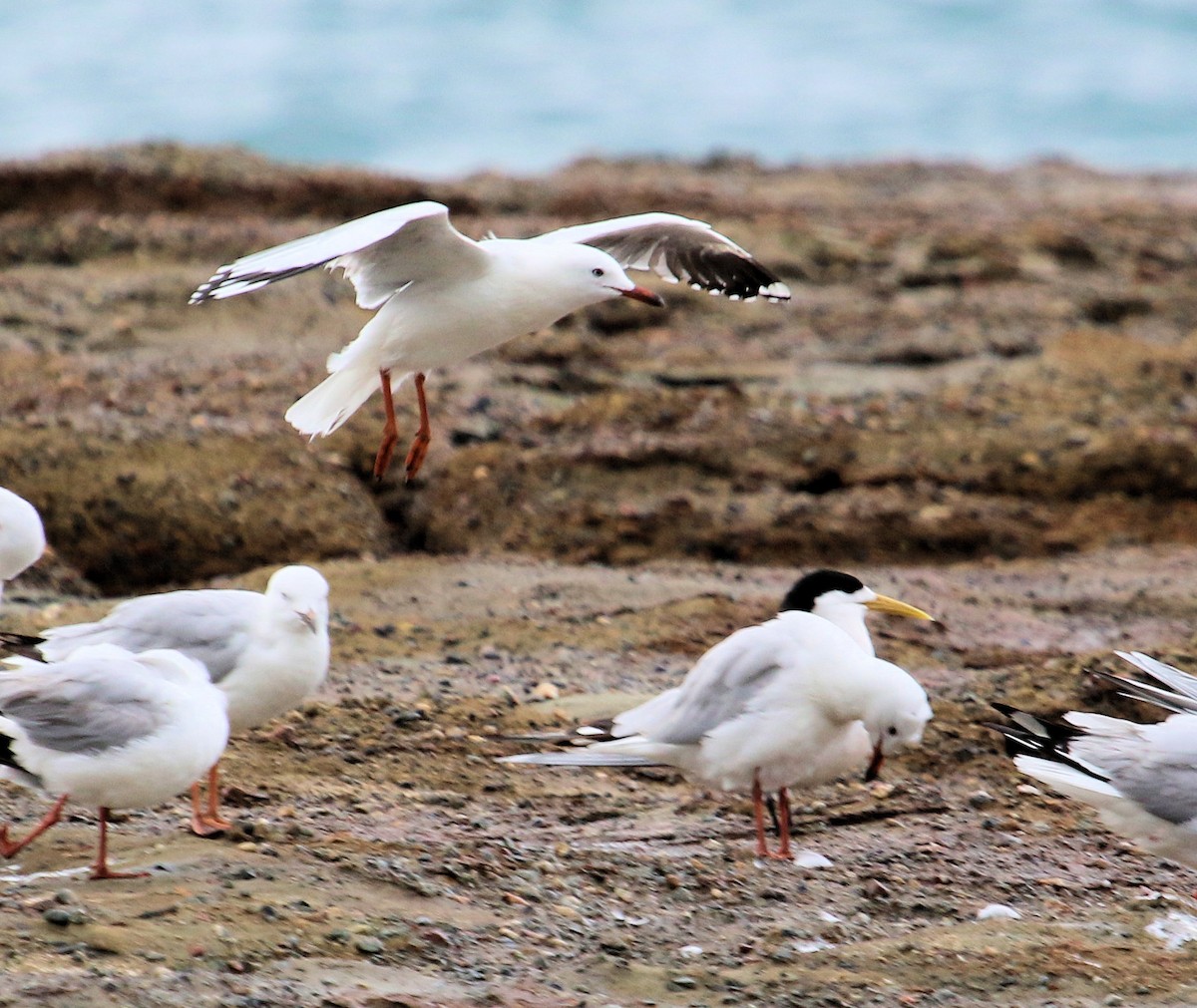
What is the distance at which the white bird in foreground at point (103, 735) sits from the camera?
4863 mm

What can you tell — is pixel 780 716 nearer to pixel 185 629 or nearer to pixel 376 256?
pixel 185 629

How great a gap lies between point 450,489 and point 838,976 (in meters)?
5.69

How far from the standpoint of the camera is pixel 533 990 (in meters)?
4.56

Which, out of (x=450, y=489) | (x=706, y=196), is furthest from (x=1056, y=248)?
(x=450, y=489)

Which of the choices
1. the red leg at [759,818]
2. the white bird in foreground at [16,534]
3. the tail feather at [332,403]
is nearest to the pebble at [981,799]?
the red leg at [759,818]

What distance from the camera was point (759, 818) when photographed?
585 centimetres

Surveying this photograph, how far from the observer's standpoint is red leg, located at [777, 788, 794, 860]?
5.77 metres

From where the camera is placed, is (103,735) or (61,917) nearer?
(61,917)

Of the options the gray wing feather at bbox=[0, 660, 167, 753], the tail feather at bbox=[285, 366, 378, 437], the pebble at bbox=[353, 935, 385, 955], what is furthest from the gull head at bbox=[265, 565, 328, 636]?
the tail feather at bbox=[285, 366, 378, 437]

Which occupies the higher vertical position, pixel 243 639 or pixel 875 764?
pixel 243 639

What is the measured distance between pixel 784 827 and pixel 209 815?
1743 millimetres

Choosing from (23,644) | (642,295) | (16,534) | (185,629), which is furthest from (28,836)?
(642,295)

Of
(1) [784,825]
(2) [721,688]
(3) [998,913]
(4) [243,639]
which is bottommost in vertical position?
(3) [998,913]

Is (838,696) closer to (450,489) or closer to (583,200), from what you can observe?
(450,489)
